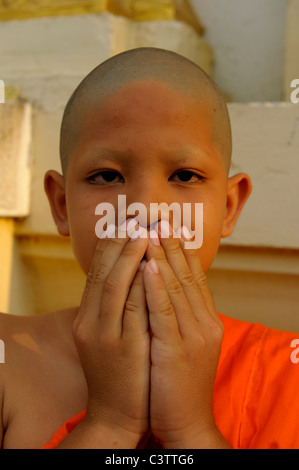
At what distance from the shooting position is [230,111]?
164 centimetres

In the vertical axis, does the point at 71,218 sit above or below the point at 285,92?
below

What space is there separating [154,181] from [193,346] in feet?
1.08

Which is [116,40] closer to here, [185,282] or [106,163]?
[106,163]

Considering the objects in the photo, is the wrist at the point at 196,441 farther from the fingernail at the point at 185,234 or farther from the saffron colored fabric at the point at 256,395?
the fingernail at the point at 185,234

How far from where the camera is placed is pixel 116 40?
187 centimetres

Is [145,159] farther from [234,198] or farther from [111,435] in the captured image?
[111,435]

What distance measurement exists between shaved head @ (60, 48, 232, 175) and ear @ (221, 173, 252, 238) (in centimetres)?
9

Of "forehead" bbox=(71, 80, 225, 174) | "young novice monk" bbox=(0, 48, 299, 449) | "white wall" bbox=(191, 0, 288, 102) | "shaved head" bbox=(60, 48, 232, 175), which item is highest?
"white wall" bbox=(191, 0, 288, 102)

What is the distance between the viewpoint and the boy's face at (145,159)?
110 cm

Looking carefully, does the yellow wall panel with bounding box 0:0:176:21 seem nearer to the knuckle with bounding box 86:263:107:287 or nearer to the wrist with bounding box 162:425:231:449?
the knuckle with bounding box 86:263:107:287

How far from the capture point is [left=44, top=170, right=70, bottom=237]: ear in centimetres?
135

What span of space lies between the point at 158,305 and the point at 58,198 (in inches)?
21.7

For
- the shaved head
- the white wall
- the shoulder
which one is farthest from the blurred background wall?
the shoulder
